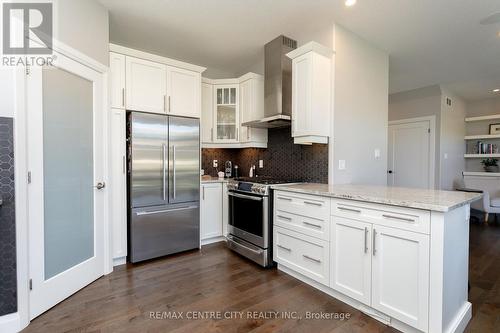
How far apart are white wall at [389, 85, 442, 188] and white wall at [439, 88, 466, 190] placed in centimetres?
11

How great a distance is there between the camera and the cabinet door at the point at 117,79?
277 cm

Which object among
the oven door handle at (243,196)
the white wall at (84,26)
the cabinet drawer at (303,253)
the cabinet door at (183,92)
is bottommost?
the cabinet drawer at (303,253)

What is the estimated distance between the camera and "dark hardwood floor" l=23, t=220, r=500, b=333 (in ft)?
6.02

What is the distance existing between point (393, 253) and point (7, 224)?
271 cm

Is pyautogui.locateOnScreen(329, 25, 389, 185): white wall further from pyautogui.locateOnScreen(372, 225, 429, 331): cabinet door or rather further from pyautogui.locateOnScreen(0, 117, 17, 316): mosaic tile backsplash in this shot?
pyautogui.locateOnScreen(0, 117, 17, 316): mosaic tile backsplash

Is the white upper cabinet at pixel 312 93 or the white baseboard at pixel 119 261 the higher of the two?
the white upper cabinet at pixel 312 93

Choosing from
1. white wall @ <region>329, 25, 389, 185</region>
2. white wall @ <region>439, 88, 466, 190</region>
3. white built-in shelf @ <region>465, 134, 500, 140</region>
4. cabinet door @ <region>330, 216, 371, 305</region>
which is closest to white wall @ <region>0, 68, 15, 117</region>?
cabinet door @ <region>330, 216, 371, 305</region>

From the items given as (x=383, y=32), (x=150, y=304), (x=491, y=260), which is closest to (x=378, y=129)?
(x=383, y=32)

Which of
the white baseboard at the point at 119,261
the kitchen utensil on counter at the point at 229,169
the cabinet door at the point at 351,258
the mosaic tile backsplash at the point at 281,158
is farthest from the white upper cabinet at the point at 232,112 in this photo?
the cabinet door at the point at 351,258

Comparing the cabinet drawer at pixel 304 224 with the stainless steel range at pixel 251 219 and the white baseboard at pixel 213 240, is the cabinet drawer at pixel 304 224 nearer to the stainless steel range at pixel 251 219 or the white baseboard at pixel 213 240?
the stainless steel range at pixel 251 219

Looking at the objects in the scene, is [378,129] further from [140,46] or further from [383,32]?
[140,46]

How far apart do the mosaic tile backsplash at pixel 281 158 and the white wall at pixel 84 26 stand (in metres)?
2.08

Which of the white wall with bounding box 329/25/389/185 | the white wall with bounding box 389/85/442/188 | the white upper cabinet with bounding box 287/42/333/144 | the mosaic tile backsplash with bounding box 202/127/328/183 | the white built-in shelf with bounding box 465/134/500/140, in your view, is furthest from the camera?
the white built-in shelf with bounding box 465/134/500/140

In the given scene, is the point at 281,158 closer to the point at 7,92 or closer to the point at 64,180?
the point at 64,180
